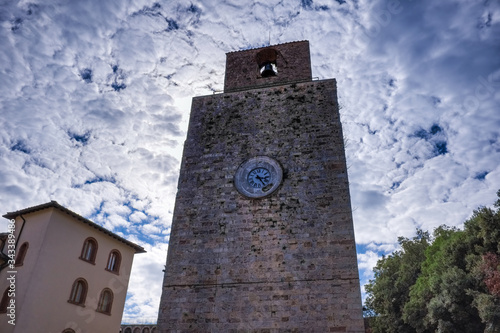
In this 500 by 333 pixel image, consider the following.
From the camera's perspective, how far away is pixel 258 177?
10672 mm

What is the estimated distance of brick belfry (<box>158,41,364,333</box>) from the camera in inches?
339

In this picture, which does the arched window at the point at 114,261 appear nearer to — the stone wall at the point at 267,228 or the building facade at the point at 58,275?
the building facade at the point at 58,275

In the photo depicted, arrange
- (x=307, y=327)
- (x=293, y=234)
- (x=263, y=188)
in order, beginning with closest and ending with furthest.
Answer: (x=307, y=327)
(x=293, y=234)
(x=263, y=188)

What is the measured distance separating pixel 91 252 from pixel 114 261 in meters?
2.08

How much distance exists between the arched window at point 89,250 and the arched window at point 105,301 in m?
2.05

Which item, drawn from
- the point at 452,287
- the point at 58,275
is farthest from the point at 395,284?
the point at 58,275

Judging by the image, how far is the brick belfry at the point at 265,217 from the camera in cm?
862

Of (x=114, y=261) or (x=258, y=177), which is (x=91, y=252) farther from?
(x=258, y=177)

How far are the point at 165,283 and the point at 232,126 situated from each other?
17.6 ft

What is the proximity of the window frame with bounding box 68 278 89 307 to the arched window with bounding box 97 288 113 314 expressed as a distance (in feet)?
4.23

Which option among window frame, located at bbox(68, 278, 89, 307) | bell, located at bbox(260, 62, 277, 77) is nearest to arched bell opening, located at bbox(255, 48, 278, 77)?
bell, located at bbox(260, 62, 277, 77)

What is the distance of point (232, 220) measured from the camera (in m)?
10.1

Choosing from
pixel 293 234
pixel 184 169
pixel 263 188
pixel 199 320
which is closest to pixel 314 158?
pixel 263 188

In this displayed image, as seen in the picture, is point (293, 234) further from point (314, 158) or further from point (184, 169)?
point (184, 169)
